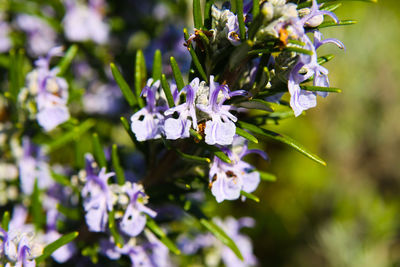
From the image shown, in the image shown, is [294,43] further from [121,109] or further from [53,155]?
[53,155]

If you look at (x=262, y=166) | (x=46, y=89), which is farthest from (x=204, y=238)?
(x=262, y=166)

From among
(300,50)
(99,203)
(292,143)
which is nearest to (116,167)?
(99,203)

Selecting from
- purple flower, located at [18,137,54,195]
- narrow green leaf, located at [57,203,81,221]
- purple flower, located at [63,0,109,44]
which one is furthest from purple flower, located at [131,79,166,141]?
purple flower, located at [63,0,109,44]

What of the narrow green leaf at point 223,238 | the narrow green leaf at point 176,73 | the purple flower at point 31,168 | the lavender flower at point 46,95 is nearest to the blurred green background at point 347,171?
the narrow green leaf at point 223,238

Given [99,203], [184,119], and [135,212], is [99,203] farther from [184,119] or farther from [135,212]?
[184,119]

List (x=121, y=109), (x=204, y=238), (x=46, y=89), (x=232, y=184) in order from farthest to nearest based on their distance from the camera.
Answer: (x=121, y=109)
(x=204, y=238)
(x=46, y=89)
(x=232, y=184)

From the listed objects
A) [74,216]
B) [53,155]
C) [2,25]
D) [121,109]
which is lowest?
[53,155]
